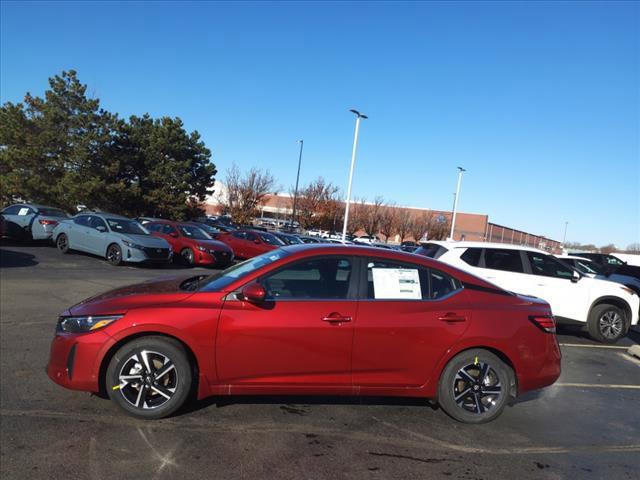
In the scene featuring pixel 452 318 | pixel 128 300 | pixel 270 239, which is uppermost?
pixel 270 239

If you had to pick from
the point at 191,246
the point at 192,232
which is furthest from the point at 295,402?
the point at 192,232

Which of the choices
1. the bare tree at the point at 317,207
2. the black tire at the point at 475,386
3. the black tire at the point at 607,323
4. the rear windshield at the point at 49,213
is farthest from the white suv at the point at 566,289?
the bare tree at the point at 317,207

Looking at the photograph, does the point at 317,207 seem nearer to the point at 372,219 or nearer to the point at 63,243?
the point at 372,219

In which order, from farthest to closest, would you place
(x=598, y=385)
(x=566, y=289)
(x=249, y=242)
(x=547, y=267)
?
(x=249, y=242) → (x=547, y=267) → (x=566, y=289) → (x=598, y=385)

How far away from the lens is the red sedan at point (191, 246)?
17.5 m

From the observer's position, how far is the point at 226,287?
4.32 m

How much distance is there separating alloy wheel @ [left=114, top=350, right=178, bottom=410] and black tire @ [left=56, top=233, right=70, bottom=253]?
13962mm

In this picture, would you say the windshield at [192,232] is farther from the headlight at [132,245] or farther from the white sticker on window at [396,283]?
the white sticker on window at [396,283]

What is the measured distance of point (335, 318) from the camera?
4.24 m

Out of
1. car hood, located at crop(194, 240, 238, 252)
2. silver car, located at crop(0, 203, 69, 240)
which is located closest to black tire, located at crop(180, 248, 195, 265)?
car hood, located at crop(194, 240, 238, 252)

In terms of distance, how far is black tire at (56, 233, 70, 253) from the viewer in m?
16.3

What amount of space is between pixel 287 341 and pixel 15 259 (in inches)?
509

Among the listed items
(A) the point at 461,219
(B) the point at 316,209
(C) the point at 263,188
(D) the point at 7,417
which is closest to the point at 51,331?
(D) the point at 7,417

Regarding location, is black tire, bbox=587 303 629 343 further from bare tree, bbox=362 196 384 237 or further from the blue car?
bare tree, bbox=362 196 384 237
